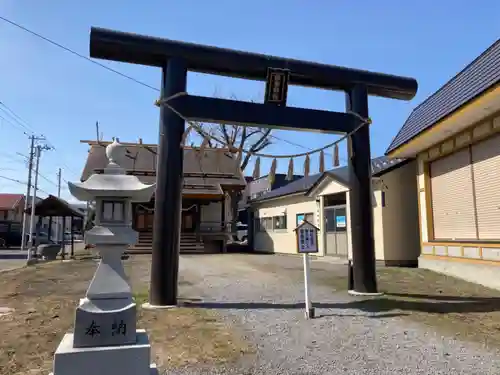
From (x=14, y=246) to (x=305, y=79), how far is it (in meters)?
37.3

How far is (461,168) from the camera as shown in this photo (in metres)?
11.0

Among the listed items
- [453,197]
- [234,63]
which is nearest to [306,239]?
[234,63]

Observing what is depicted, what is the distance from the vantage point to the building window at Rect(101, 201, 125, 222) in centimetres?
428

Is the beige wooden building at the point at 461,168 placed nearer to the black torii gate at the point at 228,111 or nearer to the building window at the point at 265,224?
the black torii gate at the point at 228,111

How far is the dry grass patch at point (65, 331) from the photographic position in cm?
436

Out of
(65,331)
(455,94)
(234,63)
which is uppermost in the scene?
(455,94)

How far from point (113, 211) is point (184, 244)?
18413mm

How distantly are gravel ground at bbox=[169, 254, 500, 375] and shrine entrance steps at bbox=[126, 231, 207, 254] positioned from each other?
14100 mm

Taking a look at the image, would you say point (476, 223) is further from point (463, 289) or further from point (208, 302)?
point (208, 302)

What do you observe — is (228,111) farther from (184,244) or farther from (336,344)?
(184,244)

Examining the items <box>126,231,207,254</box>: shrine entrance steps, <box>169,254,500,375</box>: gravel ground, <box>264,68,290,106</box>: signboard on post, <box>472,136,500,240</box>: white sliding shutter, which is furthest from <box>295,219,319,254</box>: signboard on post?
<box>126,231,207,254</box>: shrine entrance steps

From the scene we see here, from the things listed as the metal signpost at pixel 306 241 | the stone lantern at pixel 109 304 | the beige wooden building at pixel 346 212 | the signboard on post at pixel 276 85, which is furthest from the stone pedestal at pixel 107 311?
the beige wooden building at pixel 346 212

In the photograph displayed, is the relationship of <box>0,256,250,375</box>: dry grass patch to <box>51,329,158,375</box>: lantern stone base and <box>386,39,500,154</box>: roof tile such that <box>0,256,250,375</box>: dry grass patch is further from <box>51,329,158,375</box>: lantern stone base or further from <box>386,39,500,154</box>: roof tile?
<box>386,39,500,154</box>: roof tile

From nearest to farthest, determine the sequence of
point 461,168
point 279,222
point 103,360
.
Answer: point 103,360, point 461,168, point 279,222
